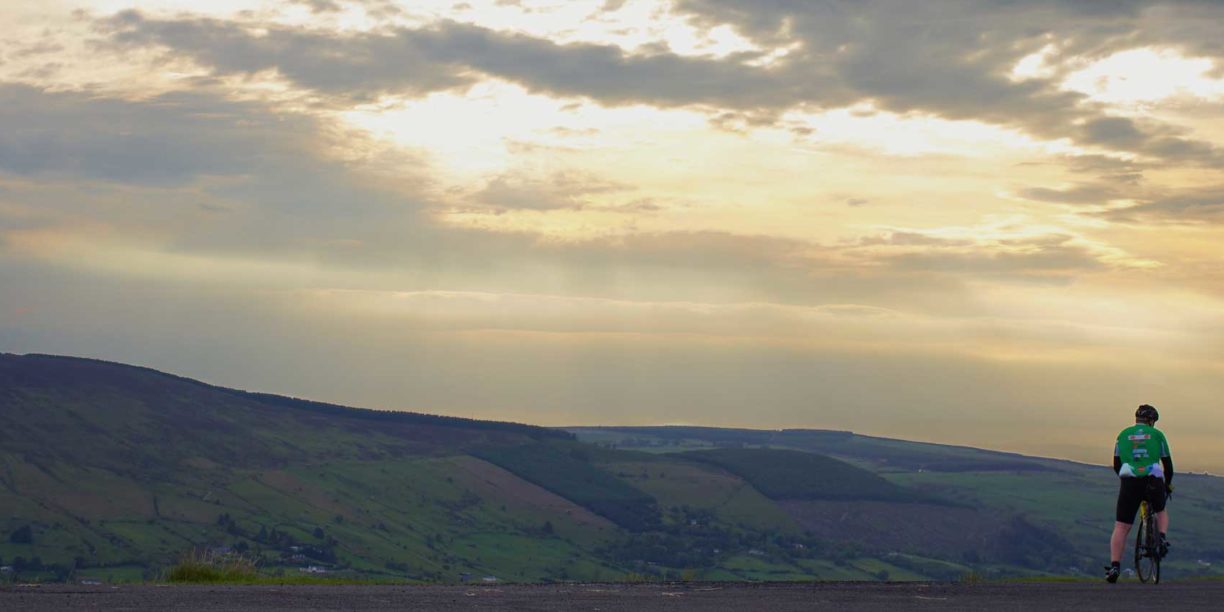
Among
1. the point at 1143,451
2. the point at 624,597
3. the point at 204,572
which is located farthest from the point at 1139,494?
the point at 204,572

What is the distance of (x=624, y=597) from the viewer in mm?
19312

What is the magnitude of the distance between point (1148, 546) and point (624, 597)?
40.3 ft

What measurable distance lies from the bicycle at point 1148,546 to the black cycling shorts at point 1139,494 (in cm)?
13

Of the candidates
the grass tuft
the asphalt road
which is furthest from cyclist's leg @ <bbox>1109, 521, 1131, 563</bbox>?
the grass tuft

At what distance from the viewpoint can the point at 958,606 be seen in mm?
18984

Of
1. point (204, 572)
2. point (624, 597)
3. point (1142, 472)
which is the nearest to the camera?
point (624, 597)

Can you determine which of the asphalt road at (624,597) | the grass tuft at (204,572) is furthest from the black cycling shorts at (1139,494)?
the grass tuft at (204,572)

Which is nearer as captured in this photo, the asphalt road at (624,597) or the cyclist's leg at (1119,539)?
the asphalt road at (624,597)

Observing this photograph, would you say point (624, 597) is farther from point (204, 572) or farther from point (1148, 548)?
point (1148, 548)

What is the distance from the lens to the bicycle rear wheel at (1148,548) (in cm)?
2488

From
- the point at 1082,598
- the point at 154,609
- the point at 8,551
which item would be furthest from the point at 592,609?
the point at 8,551

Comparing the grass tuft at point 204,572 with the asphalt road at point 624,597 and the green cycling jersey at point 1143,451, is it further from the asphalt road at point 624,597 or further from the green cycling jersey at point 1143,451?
the green cycling jersey at point 1143,451

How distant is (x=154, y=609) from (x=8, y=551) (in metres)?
209

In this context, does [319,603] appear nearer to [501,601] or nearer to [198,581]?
[501,601]
